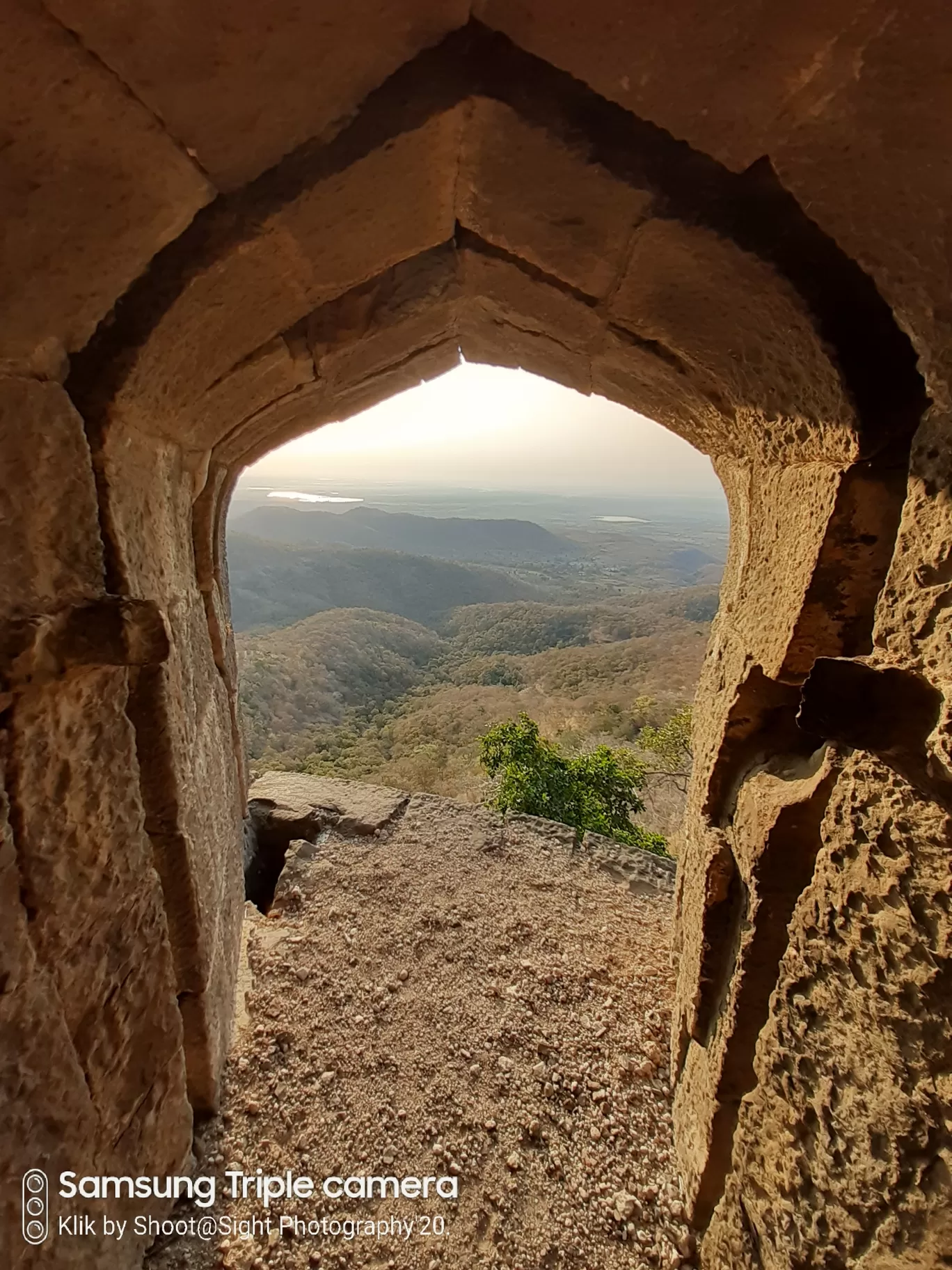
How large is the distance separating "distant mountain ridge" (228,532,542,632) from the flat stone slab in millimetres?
31221

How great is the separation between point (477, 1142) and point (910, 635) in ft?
7.56

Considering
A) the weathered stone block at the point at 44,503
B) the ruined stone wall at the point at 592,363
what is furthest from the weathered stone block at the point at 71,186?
the weathered stone block at the point at 44,503

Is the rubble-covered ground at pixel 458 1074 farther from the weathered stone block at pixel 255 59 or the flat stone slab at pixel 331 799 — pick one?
the weathered stone block at pixel 255 59

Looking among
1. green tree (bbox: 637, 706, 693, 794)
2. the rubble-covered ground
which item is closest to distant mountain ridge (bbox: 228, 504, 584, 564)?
green tree (bbox: 637, 706, 693, 794)

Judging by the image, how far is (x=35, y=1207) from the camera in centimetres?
117

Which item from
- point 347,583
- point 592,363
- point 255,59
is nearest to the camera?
point 255,59

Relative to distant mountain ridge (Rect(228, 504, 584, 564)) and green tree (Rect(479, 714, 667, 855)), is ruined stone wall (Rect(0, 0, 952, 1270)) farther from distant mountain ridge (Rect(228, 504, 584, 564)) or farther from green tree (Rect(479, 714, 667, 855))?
distant mountain ridge (Rect(228, 504, 584, 564))

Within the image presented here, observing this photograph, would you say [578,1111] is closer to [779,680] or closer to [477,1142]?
[477,1142]

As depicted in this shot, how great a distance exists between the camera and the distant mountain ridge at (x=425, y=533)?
6031cm

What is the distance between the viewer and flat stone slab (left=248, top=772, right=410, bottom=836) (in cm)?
420

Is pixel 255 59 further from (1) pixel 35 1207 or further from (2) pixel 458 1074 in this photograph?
(2) pixel 458 1074

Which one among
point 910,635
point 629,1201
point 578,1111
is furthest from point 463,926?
point 910,635

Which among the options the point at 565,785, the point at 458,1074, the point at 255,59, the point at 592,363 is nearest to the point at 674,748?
the point at 565,785

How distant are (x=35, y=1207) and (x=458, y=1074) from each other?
159cm
